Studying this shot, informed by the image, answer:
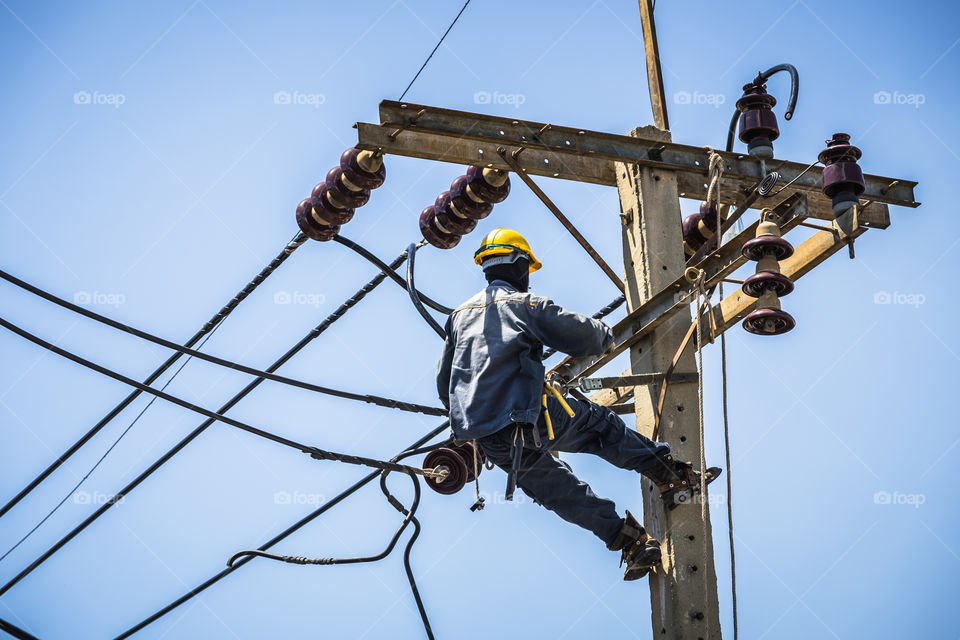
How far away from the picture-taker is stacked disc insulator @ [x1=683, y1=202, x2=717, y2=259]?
7555 mm

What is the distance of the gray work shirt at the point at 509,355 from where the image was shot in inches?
227

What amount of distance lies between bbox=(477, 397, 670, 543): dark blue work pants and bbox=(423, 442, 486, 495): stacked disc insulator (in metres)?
0.92

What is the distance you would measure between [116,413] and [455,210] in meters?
2.81

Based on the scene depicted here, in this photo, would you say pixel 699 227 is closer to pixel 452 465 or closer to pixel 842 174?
pixel 842 174

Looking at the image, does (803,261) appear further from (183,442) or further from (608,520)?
(183,442)

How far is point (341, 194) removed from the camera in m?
7.63

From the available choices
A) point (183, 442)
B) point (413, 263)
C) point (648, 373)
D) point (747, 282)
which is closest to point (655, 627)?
point (648, 373)

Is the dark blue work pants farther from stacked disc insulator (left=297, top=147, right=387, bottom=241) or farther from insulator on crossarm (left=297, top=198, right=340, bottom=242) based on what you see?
insulator on crossarm (left=297, top=198, right=340, bottom=242)

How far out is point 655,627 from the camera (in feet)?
19.7

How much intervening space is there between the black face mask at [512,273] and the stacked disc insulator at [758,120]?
5.89ft

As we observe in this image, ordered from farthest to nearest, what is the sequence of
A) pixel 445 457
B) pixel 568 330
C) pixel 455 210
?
pixel 455 210 → pixel 445 457 → pixel 568 330

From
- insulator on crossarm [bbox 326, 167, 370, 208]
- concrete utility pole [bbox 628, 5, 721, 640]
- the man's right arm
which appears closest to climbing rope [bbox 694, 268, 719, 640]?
concrete utility pole [bbox 628, 5, 721, 640]

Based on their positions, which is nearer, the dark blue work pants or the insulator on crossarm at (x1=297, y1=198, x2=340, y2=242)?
the dark blue work pants

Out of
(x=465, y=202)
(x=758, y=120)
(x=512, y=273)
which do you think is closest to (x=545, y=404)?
(x=512, y=273)
